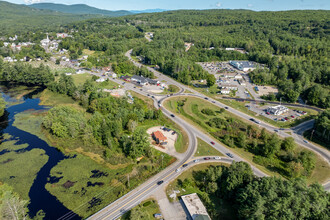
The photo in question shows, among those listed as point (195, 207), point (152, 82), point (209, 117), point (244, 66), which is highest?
point (244, 66)

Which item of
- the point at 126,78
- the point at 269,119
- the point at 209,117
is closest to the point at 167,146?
the point at 209,117

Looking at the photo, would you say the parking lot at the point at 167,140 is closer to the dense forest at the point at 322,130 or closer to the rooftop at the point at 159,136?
the rooftop at the point at 159,136

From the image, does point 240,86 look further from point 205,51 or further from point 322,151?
point 205,51

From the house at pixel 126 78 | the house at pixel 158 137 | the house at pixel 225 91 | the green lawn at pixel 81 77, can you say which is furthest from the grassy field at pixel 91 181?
the green lawn at pixel 81 77

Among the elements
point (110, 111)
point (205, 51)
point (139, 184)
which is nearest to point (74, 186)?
point (139, 184)

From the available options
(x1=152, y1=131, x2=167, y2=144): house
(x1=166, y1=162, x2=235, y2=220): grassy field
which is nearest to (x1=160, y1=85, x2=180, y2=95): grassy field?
(x1=152, y1=131, x2=167, y2=144): house

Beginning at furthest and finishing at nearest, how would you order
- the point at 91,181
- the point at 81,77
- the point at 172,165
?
the point at 81,77, the point at 172,165, the point at 91,181

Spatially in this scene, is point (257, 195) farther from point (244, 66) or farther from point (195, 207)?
point (244, 66)
